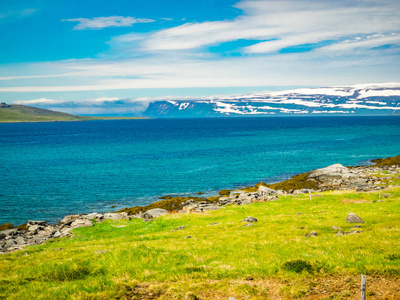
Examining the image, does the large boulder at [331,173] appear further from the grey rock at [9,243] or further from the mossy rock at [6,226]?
the grey rock at [9,243]

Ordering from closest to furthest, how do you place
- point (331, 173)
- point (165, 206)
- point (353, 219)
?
1. point (353, 219)
2. point (165, 206)
3. point (331, 173)

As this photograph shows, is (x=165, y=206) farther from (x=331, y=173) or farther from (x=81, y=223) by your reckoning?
(x=331, y=173)

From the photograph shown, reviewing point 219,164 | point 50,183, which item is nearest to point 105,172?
point 50,183

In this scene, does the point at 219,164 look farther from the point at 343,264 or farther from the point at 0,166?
the point at 343,264

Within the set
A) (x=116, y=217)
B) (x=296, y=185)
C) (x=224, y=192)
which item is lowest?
(x=296, y=185)

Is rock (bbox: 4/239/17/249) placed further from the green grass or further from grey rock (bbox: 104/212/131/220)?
grey rock (bbox: 104/212/131/220)

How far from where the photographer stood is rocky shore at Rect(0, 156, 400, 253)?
3803 cm

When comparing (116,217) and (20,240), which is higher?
(20,240)

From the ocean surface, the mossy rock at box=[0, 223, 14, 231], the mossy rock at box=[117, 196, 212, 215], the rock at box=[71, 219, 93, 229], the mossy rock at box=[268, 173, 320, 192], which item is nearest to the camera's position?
the rock at box=[71, 219, 93, 229]

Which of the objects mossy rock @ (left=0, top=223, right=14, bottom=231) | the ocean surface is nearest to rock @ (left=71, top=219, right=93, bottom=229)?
the ocean surface

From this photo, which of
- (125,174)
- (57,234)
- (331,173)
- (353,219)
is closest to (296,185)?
(331,173)

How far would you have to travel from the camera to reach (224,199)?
188 feet

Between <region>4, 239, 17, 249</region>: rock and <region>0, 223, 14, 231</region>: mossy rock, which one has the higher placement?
<region>4, 239, 17, 249</region>: rock

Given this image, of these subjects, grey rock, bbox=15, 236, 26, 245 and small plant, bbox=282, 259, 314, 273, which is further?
grey rock, bbox=15, 236, 26, 245
